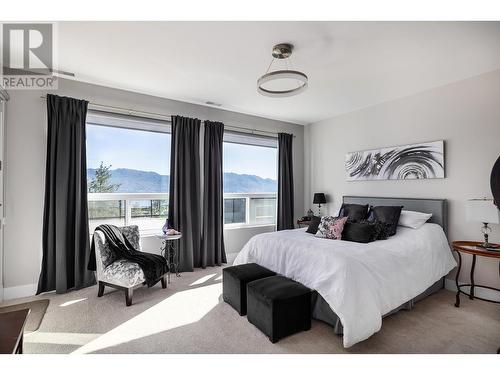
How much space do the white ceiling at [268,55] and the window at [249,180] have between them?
1.14m

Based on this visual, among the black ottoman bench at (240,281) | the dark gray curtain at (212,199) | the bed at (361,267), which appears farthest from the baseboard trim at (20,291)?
the bed at (361,267)

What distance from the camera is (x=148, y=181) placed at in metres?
3.91

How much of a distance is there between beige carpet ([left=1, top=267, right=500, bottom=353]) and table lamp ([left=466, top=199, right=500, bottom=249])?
87 cm

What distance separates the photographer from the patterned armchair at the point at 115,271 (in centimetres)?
281

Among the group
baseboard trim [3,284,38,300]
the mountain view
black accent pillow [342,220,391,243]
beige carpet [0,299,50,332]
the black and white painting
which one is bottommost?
beige carpet [0,299,50,332]

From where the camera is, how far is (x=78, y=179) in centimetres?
321

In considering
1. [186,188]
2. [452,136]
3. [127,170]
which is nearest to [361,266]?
[452,136]

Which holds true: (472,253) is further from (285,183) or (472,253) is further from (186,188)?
(186,188)

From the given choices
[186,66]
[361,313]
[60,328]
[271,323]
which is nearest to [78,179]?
[60,328]

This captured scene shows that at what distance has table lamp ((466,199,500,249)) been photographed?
2.63m

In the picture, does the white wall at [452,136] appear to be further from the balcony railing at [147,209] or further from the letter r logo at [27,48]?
the letter r logo at [27,48]

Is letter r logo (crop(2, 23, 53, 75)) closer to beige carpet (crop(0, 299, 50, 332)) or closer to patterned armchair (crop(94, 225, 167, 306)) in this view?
patterned armchair (crop(94, 225, 167, 306))

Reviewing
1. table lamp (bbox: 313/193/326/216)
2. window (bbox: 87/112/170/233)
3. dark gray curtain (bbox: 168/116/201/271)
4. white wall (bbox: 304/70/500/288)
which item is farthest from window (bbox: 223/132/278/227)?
white wall (bbox: 304/70/500/288)

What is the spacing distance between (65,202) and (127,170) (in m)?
0.88
